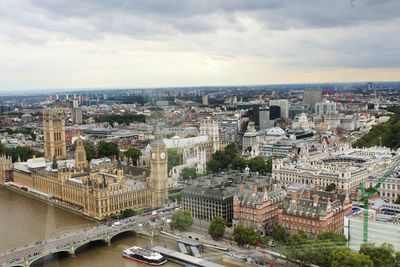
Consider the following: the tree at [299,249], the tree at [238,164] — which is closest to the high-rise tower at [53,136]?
the tree at [238,164]

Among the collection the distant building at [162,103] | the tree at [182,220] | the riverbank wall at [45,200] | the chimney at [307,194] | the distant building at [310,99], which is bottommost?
the riverbank wall at [45,200]

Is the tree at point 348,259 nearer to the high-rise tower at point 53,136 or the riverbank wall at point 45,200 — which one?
the riverbank wall at point 45,200

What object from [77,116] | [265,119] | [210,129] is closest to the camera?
[210,129]

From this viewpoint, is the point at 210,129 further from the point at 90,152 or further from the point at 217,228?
the point at 217,228

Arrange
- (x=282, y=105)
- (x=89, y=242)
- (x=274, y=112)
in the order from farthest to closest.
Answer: (x=282, y=105)
(x=274, y=112)
(x=89, y=242)

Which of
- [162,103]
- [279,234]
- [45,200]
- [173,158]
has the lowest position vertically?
[45,200]

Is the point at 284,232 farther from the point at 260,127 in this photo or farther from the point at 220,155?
the point at 260,127

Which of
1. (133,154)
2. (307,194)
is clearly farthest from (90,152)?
(307,194)

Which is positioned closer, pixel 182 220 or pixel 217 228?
pixel 217 228
